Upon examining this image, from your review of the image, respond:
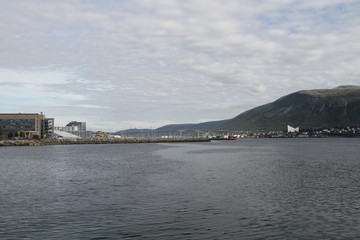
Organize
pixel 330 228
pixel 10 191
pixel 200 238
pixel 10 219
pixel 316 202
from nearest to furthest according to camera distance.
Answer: pixel 200 238 → pixel 330 228 → pixel 10 219 → pixel 316 202 → pixel 10 191

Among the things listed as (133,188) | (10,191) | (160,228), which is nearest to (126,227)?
(160,228)

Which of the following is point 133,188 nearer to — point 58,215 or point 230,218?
point 58,215

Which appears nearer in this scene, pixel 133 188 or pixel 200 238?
pixel 200 238

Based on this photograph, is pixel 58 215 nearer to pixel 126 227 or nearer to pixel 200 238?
pixel 126 227

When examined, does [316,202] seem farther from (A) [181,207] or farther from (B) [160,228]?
(B) [160,228]

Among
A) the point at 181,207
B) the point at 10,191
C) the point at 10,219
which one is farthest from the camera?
the point at 10,191

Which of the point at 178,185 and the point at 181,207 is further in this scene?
the point at 178,185

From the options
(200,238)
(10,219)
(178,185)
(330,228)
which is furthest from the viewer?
(178,185)

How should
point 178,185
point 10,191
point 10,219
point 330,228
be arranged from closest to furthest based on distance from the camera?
point 330,228, point 10,219, point 10,191, point 178,185

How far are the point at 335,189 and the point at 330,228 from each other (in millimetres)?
16285

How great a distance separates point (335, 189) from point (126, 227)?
2400 centimetres

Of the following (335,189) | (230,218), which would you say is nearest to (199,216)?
(230,218)

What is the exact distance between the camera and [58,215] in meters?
25.0

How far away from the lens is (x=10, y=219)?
23.8 meters
